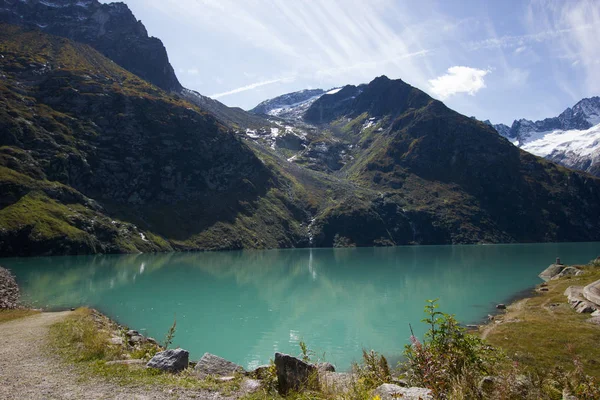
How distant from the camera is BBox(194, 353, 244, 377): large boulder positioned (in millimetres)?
15191

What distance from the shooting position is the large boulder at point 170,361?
48.0ft

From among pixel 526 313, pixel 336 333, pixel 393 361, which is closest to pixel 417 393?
pixel 393 361

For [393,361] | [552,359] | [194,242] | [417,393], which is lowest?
[194,242]

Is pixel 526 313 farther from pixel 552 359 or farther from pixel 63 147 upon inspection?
pixel 63 147

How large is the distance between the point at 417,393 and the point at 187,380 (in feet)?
29.4

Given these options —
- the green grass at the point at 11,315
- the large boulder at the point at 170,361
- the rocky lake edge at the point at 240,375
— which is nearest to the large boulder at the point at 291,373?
the rocky lake edge at the point at 240,375

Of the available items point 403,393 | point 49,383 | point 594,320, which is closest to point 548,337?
point 594,320

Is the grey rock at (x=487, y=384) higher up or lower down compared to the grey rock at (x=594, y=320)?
higher up

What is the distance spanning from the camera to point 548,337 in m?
33.5

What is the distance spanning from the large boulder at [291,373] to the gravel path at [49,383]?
80.6 inches

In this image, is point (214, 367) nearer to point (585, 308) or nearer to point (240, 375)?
point (240, 375)

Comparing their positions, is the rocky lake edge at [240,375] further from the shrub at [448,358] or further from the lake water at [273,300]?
the lake water at [273,300]

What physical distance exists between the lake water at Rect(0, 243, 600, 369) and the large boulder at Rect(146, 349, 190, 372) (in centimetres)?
1621

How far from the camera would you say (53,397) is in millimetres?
11703
